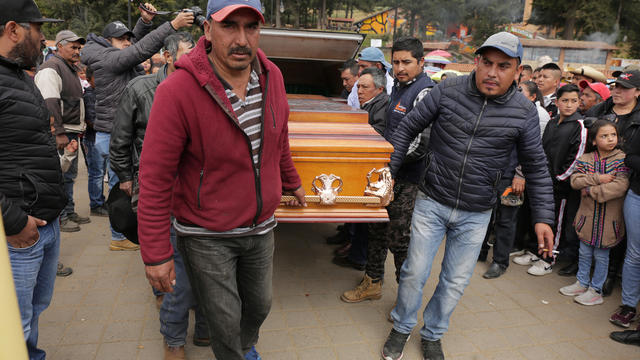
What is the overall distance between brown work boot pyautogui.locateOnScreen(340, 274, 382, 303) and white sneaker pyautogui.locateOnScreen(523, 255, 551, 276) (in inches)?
69.8

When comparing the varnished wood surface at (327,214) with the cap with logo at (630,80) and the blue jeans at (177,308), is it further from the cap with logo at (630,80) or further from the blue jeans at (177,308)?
the cap with logo at (630,80)

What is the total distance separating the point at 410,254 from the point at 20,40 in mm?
2283

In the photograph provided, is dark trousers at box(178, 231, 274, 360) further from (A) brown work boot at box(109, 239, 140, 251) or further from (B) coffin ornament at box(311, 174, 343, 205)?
(A) brown work boot at box(109, 239, 140, 251)

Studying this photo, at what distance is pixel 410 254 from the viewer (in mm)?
2557

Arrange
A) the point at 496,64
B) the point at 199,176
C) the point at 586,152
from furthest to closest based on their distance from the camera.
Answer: the point at 586,152
the point at 496,64
the point at 199,176

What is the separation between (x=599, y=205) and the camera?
353 cm

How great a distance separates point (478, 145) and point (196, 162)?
1.51 metres

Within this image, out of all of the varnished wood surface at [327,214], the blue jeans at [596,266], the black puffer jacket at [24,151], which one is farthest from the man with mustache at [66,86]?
the blue jeans at [596,266]

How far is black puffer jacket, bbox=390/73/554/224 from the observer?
7.41 feet

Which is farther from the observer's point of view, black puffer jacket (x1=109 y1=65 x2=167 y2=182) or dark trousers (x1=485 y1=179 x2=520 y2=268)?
dark trousers (x1=485 y1=179 x2=520 y2=268)

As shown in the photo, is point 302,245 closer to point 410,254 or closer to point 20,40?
point 410,254

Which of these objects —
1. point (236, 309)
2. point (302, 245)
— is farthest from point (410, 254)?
point (302, 245)

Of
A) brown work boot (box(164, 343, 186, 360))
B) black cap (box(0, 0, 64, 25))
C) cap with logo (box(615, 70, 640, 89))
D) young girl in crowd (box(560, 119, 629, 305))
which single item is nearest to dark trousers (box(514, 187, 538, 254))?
young girl in crowd (box(560, 119, 629, 305))

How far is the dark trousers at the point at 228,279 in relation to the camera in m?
1.77
